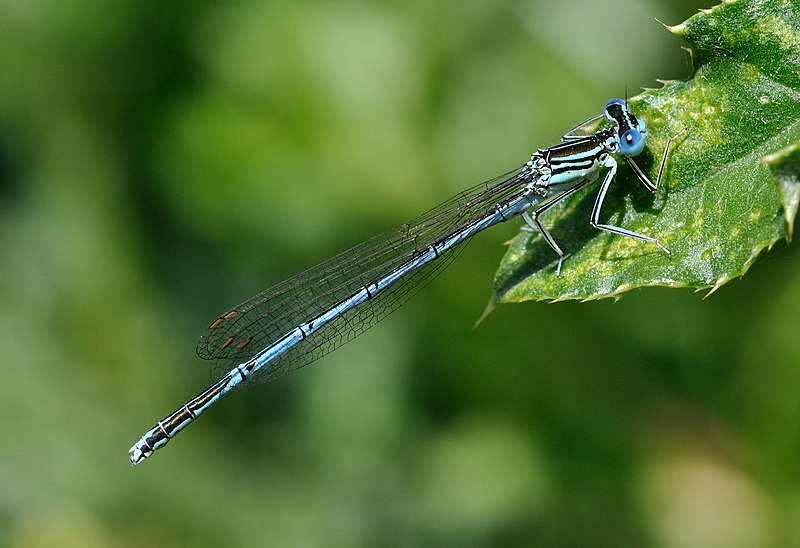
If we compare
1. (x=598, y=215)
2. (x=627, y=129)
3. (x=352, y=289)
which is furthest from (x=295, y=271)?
(x=627, y=129)

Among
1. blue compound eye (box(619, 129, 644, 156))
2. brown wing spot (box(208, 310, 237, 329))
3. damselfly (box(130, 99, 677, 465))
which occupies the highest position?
brown wing spot (box(208, 310, 237, 329))

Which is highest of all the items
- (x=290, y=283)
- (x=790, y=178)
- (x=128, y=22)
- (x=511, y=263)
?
(x=128, y=22)

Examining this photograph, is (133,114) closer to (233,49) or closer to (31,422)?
(233,49)

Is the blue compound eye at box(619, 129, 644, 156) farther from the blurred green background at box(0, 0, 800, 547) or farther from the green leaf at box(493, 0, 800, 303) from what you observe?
the blurred green background at box(0, 0, 800, 547)

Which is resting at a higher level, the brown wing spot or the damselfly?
the brown wing spot

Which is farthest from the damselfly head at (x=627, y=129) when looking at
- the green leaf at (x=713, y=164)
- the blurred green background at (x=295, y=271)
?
the blurred green background at (x=295, y=271)

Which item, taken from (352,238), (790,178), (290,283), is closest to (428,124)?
(352,238)

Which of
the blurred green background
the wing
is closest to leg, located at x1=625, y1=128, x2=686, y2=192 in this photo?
the blurred green background
